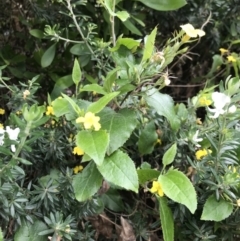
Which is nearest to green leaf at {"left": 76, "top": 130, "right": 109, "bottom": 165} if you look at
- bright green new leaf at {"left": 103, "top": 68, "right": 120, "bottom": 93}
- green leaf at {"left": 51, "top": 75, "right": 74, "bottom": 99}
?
bright green new leaf at {"left": 103, "top": 68, "right": 120, "bottom": 93}

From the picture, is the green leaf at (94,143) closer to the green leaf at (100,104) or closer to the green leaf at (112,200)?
the green leaf at (100,104)

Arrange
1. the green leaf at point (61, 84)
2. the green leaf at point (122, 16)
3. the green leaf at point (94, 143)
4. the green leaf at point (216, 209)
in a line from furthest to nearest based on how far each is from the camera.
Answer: the green leaf at point (61, 84)
the green leaf at point (122, 16)
the green leaf at point (216, 209)
the green leaf at point (94, 143)

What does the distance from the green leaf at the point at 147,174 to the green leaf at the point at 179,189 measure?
35 mm

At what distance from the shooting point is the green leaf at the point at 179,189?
2.50 feet

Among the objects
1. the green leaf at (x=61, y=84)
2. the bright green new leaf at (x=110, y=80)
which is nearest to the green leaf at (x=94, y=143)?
the bright green new leaf at (x=110, y=80)

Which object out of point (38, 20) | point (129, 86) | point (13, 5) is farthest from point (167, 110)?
point (13, 5)

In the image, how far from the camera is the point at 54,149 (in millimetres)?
905

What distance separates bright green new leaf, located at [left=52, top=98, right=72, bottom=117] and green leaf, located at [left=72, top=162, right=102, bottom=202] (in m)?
0.10

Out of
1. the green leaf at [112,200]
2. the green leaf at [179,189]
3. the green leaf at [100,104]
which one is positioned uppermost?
the green leaf at [100,104]

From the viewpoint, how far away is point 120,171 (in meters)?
0.75

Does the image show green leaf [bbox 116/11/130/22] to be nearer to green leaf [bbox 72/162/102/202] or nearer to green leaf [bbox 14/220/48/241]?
green leaf [bbox 72/162/102/202]

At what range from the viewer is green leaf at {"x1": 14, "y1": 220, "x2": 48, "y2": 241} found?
0.82m

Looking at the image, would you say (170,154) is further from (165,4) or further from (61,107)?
(165,4)

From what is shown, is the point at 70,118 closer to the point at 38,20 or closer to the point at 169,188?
Result: the point at 169,188
